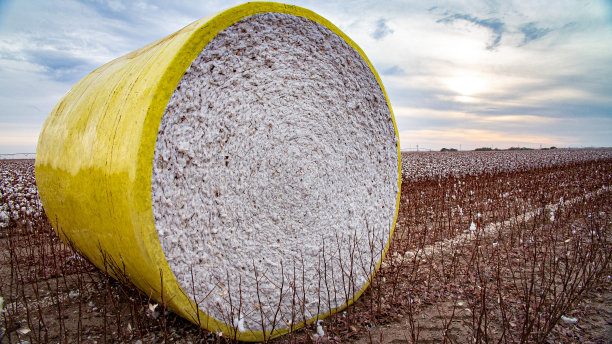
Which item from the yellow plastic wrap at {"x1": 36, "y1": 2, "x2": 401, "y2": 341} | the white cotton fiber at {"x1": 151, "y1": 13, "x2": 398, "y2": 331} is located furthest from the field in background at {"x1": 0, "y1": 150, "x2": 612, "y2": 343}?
the white cotton fiber at {"x1": 151, "y1": 13, "x2": 398, "y2": 331}

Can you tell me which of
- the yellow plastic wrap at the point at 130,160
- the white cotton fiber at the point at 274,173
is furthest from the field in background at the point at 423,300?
the white cotton fiber at the point at 274,173

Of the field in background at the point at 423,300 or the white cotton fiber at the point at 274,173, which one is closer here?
the white cotton fiber at the point at 274,173

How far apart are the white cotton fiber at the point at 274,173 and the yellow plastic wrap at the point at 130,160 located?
7 cm

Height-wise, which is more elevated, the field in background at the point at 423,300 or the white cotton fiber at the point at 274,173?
the white cotton fiber at the point at 274,173

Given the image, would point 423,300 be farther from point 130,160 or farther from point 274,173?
point 130,160

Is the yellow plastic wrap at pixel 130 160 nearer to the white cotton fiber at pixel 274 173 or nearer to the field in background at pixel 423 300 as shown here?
→ the white cotton fiber at pixel 274 173

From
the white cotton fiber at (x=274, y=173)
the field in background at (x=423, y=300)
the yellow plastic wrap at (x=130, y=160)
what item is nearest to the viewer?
the yellow plastic wrap at (x=130, y=160)

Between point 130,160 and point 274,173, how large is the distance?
41.5 inches

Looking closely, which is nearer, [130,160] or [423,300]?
[130,160]

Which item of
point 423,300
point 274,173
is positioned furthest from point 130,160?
point 423,300

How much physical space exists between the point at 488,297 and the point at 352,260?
4.85 ft

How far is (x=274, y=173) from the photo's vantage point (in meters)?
2.61

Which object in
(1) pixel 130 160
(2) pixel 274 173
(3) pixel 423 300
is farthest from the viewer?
(3) pixel 423 300

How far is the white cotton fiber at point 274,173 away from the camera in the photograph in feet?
6.93
